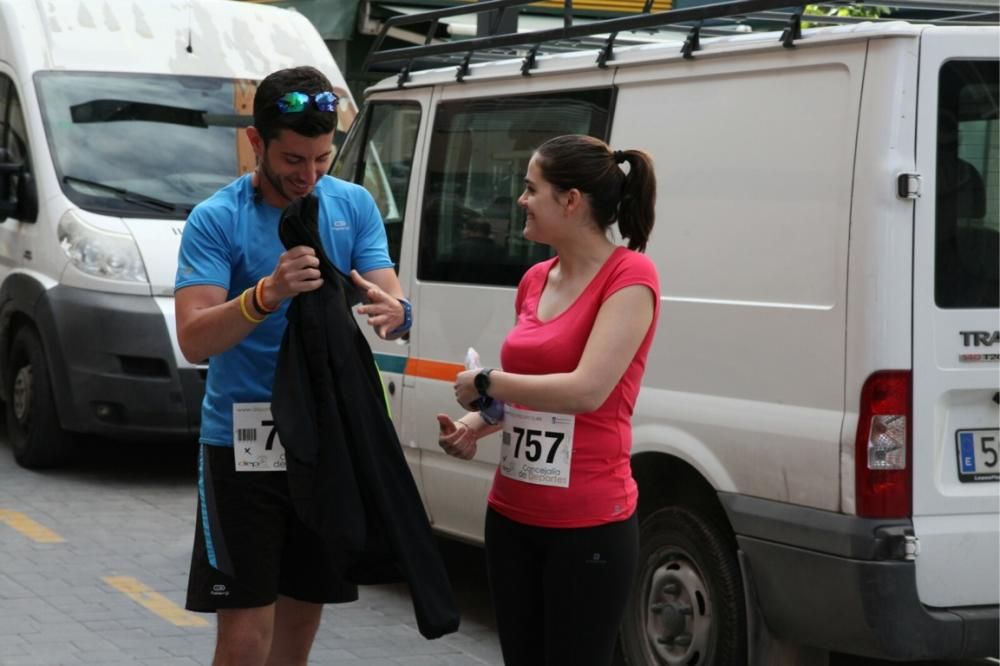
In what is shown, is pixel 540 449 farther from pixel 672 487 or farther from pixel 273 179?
pixel 672 487

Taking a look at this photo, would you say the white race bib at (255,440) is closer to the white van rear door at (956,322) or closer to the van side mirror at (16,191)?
the white van rear door at (956,322)

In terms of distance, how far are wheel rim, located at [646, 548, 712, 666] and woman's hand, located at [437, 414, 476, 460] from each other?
1.62m

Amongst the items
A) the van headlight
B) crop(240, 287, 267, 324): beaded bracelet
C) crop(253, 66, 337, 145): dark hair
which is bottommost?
crop(240, 287, 267, 324): beaded bracelet

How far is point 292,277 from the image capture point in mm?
3629

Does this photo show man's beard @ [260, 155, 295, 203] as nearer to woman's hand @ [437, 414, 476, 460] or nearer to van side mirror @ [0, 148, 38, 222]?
woman's hand @ [437, 414, 476, 460]

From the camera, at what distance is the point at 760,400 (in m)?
5.00

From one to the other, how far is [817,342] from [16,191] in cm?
638

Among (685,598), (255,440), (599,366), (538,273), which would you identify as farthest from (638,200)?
(685,598)

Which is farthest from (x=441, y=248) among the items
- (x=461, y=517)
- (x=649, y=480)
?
(x=649, y=480)

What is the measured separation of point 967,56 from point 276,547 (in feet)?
7.74

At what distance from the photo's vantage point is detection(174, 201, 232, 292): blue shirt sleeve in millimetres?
3824

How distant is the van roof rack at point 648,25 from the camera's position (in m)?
5.04

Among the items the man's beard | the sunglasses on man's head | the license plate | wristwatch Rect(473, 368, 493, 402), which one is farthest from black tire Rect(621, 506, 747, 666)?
the sunglasses on man's head

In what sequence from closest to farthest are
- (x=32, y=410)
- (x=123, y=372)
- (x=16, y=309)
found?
(x=123, y=372) < (x=32, y=410) < (x=16, y=309)
